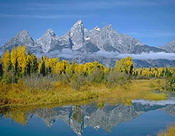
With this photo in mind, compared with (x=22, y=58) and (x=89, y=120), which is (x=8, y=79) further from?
(x=89, y=120)

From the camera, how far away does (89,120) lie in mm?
36188

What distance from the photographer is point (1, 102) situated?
4028 centimetres

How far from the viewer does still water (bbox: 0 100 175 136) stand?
29562mm

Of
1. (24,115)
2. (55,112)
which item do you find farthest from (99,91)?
(24,115)

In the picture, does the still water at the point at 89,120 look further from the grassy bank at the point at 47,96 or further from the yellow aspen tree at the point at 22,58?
the yellow aspen tree at the point at 22,58

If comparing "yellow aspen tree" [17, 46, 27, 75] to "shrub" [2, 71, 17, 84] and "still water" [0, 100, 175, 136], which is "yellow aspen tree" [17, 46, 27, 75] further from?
"still water" [0, 100, 175, 136]

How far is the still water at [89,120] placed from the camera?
2956 centimetres

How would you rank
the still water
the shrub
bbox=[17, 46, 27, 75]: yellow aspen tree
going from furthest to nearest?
bbox=[17, 46, 27, 75]: yellow aspen tree < the shrub < the still water

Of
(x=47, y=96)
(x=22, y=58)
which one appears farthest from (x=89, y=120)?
(x=22, y=58)

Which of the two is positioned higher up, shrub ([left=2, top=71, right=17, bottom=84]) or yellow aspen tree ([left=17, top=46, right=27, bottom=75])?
yellow aspen tree ([left=17, top=46, right=27, bottom=75])

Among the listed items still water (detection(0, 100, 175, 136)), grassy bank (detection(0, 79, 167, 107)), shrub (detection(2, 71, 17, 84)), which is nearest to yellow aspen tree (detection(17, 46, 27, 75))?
shrub (detection(2, 71, 17, 84))

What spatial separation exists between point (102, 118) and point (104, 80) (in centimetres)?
3924

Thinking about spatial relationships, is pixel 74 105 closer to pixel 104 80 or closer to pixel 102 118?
pixel 102 118

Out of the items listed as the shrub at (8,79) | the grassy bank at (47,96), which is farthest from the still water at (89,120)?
the shrub at (8,79)
